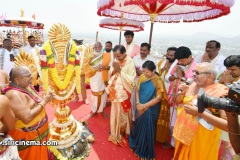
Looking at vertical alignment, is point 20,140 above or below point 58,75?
below

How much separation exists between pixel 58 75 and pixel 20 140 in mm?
1084

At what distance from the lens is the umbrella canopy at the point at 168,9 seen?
2.66m

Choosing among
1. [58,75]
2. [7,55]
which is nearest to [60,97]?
[58,75]

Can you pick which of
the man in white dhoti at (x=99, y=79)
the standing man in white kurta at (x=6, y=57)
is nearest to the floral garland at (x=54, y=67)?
the man in white dhoti at (x=99, y=79)

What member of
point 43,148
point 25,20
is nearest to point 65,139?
point 43,148

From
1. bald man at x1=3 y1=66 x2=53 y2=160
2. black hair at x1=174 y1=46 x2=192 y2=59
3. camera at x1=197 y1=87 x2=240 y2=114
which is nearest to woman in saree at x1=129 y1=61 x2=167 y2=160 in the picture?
black hair at x1=174 y1=46 x2=192 y2=59

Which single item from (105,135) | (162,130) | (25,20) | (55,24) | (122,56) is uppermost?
(25,20)

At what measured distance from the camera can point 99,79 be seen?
465 centimetres

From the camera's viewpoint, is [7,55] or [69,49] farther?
[7,55]

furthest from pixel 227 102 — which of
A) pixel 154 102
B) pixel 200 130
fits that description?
pixel 154 102

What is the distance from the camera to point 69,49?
2.85 m

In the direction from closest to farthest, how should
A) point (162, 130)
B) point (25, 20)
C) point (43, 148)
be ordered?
point (43, 148), point (162, 130), point (25, 20)

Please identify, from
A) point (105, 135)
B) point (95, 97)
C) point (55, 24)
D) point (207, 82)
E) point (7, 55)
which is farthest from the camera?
point (7, 55)

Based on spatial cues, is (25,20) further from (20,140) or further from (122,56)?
(20,140)
